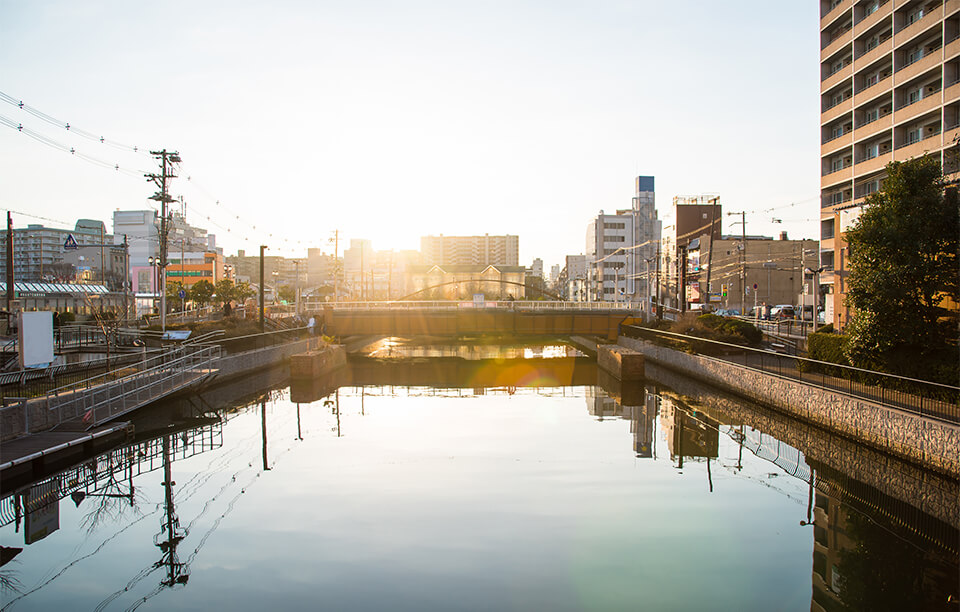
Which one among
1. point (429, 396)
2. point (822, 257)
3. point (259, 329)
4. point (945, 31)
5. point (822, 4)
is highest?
point (822, 4)

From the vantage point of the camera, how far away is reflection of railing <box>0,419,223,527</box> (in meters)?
16.0

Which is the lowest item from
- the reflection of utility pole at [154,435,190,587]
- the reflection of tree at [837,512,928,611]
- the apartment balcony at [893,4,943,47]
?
the reflection of utility pole at [154,435,190,587]

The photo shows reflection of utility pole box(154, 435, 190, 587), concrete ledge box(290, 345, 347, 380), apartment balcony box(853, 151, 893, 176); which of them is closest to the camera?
reflection of utility pole box(154, 435, 190, 587)

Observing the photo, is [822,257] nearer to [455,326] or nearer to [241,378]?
[455,326]

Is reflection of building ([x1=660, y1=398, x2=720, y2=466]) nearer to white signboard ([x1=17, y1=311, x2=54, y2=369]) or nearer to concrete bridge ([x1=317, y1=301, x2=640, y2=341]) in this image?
white signboard ([x1=17, y1=311, x2=54, y2=369])

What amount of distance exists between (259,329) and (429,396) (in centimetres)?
1585

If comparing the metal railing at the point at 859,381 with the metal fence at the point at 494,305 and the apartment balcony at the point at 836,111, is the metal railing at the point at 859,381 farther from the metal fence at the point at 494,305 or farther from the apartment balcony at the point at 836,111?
the apartment balcony at the point at 836,111

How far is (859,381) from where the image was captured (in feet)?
69.0

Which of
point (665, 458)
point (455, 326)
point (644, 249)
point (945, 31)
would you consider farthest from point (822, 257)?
point (644, 249)

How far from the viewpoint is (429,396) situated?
34.8 meters

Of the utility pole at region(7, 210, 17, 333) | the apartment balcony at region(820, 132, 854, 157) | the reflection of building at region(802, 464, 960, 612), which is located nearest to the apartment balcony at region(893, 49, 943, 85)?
the apartment balcony at region(820, 132, 854, 157)

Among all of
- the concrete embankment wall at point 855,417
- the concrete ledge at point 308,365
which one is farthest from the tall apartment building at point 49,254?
the concrete embankment wall at point 855,417

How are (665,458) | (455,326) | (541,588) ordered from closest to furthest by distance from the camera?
(541,588) < (665,458) < (455,326)

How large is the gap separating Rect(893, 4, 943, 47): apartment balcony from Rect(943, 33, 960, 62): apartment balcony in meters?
1.95
